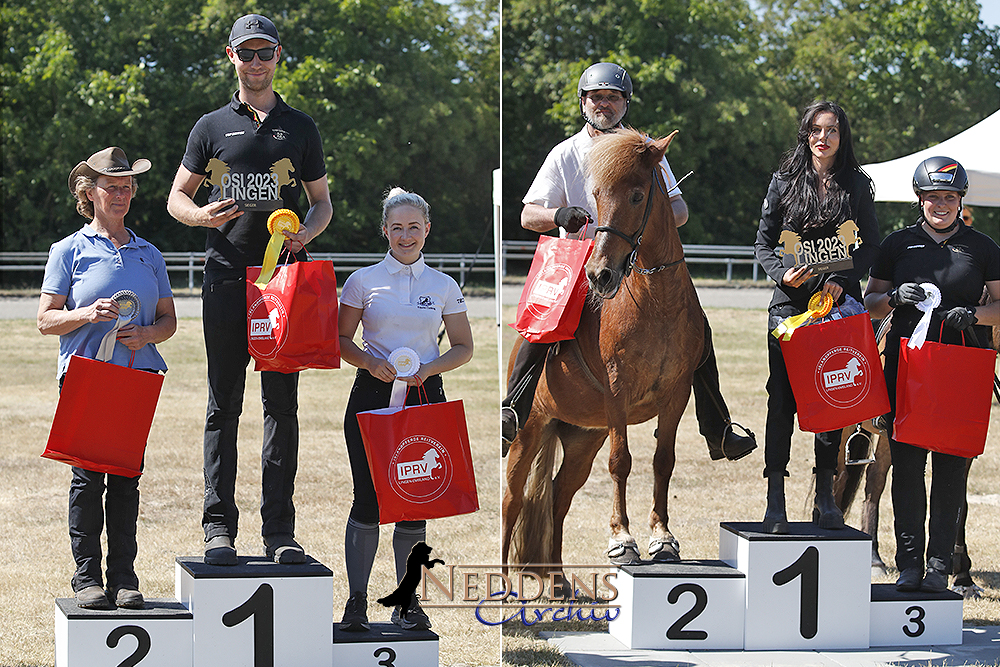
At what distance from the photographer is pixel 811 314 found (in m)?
4.35

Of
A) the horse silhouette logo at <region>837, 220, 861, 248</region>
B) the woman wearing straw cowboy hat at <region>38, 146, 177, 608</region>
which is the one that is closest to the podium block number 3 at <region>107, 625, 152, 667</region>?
the woman wearing straw cowboy hat at <region>38, 146, 177, 608</region>

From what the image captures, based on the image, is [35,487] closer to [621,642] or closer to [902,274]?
[621,642]

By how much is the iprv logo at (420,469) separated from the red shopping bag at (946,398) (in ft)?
6.60

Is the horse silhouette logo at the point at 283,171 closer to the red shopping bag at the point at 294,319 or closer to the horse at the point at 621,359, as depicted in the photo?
the red shopping bag at the point at 294,319

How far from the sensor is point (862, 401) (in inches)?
173

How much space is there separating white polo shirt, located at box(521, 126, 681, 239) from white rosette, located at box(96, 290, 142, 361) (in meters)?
1.70

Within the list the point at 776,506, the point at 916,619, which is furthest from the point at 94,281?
the point at 916,619

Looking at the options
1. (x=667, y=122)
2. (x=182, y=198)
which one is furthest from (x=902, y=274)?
(x=667, y=122)

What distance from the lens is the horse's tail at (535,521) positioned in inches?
195

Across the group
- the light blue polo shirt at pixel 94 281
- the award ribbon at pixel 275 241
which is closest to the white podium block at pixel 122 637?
the light blue polo shirt at pixel 94 281

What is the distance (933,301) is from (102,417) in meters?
3.32

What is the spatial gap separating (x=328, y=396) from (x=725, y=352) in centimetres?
509

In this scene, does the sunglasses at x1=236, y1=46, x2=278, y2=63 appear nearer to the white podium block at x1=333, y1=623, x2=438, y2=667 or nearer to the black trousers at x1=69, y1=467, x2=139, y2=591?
the black trousers at x1=69, y1=467, x2=139, y2=591

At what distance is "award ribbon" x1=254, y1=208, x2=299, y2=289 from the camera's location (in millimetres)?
3738
